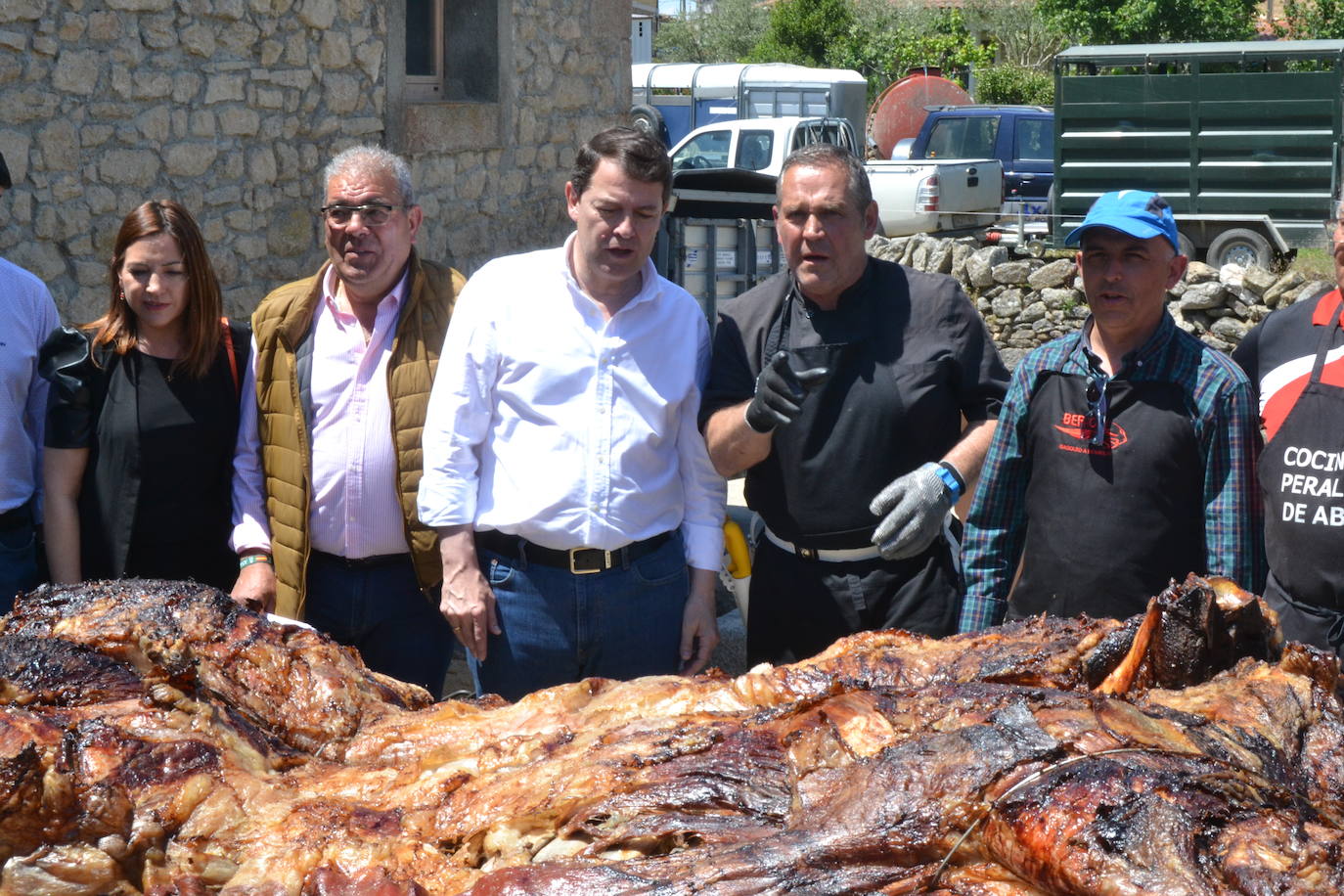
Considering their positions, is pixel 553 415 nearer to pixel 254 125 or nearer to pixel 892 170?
pixel 254 125

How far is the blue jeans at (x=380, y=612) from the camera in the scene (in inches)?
139

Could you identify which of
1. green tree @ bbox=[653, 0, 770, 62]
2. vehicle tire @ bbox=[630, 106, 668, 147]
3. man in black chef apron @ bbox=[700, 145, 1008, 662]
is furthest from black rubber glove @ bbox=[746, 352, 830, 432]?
green tree @ bbox=[653, 0, 770, 62]

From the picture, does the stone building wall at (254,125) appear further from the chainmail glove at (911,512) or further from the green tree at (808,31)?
the green tree at (808,31)

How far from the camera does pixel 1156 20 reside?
90.5 ft

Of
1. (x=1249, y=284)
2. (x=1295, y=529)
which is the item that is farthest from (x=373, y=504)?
(x=1249, y=284)

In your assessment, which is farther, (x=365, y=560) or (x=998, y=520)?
(x=365, y=560)

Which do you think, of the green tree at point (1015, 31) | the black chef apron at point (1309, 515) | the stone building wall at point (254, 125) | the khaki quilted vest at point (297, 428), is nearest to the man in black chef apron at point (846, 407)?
the black chef apron at point (1309, 515)

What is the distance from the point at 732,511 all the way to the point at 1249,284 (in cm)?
781

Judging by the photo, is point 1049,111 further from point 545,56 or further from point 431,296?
Result: point 431,296

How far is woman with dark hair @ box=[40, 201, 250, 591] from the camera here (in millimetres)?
3355

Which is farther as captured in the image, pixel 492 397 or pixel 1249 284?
pixel 1249 284

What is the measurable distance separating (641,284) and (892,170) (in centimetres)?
1608

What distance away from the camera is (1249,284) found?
12.0 m

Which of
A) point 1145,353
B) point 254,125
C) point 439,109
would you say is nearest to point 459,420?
point 1145,353
